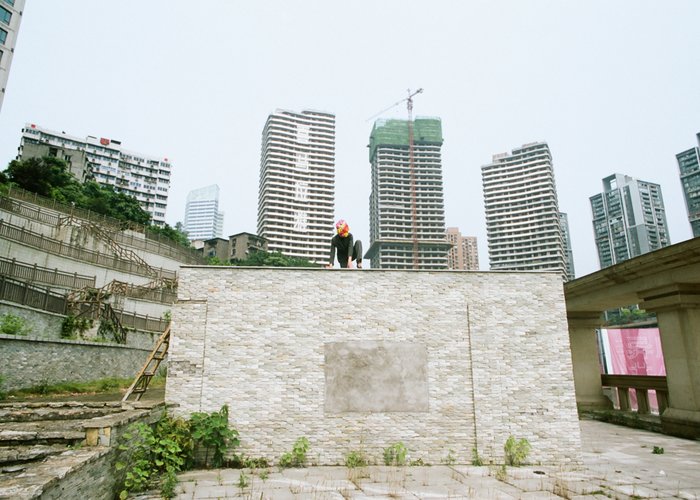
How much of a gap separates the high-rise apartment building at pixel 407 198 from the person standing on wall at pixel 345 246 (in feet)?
360

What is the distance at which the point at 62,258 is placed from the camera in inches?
1085

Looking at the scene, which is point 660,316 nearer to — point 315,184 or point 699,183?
point 699,183

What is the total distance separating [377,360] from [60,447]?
5.43m

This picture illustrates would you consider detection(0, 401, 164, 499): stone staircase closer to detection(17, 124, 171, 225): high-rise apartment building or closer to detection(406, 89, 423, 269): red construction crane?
detection(17, 124, 171, 225): high-rise apartment building

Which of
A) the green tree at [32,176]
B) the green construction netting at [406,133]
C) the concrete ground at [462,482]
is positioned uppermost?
the green construction netting at [406,133]

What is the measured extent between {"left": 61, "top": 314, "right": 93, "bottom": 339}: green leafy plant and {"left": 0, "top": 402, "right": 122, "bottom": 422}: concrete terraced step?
11.0 metres

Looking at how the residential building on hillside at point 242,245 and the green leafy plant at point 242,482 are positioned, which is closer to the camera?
the green leafy plant at point 242,482

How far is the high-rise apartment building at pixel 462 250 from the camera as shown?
14400 cm

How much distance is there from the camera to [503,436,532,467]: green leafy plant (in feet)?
27.1

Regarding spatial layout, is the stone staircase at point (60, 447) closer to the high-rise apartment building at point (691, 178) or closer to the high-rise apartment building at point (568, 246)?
the high-rise apartment building at point (691, 178)

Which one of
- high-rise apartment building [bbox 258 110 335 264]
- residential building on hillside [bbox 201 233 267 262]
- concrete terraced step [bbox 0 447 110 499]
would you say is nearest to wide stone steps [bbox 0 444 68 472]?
concrete terraced step [bbox 0 447 110 499]

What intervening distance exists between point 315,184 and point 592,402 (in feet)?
373

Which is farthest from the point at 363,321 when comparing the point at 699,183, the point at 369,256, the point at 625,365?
the point at 369,256

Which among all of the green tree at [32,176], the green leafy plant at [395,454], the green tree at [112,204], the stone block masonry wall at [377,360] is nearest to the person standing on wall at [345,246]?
the stone block masonry wall at [377,360]
